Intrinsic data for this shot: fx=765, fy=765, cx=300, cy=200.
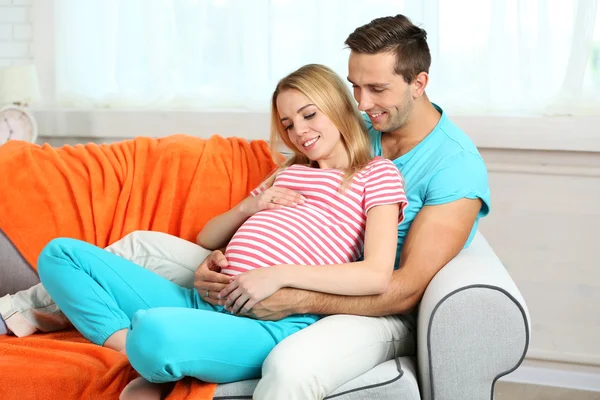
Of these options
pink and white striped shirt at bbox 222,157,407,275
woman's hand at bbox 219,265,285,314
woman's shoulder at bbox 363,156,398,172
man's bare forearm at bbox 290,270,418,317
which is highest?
woman's shoulder at bbox 363,156,398,172

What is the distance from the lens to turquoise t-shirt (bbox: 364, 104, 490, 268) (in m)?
1.98

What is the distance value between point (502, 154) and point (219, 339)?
153 cm

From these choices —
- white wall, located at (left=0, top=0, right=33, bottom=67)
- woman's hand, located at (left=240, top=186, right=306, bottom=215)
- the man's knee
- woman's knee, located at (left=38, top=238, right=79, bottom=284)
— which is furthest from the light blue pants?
white wall, located at (left=0, top=0, right=33, bottom=67)

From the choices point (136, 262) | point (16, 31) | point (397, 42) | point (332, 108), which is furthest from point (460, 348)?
point (16, 31)

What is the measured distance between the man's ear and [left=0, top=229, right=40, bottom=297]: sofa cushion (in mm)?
1261

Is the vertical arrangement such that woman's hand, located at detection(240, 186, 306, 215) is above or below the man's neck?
below

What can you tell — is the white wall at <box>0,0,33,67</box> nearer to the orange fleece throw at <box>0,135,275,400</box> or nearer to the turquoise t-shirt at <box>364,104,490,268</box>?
the orange fleece throw at <box>0,135,275,400</box>

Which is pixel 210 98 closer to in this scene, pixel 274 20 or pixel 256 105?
pixel 256 105

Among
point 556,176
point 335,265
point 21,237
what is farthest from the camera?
point 556,176

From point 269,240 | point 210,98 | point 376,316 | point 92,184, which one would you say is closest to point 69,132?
point 210,98

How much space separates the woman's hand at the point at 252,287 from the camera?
1740 millimetres

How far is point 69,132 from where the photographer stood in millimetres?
3215

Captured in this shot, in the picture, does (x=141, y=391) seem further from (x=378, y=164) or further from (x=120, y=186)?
(x=120, y=186)

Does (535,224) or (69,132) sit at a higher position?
(69,132)
